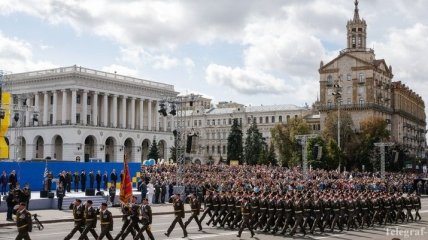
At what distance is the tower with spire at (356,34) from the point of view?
101125mm

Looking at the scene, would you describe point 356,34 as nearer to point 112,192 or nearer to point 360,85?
point 360,85

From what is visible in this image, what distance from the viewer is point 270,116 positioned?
130750 mm

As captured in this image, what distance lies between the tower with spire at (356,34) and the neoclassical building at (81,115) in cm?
3627

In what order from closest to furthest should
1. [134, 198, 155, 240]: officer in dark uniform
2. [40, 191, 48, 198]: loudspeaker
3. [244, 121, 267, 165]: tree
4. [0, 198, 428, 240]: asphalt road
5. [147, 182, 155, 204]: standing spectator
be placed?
[134, 198, 155, 240]: officer in dark uniform
[0, 198, 428, 240]: asphalt road
[40, 191, 48, 198]: loudspeaker
[147, 182, 155, 204]: standing spectator
[244, 121, 267, 165]: tree

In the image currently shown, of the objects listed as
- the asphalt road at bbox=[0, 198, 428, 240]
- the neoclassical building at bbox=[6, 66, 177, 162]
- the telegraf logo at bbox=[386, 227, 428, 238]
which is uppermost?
the neoclassical building at bbox=[6, 66, 177, 162]

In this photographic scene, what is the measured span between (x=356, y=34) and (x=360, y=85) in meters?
10.6

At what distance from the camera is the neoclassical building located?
280ft

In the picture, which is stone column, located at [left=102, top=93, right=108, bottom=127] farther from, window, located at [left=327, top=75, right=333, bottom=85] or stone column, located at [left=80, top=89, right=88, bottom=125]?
window, located at [left=327, top=75, right=333, bottom=85]

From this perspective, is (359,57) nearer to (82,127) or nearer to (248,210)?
(82,127)

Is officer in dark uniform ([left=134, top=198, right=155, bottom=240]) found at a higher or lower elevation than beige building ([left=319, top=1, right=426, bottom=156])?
lower

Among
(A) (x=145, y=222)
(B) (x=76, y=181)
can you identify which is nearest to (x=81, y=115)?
(B) (x=76, y=181)

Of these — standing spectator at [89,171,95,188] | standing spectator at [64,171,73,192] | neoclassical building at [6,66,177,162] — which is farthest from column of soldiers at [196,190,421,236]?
neoclassical building at [6,66,177,162]

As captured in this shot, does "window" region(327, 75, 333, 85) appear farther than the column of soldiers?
Yes

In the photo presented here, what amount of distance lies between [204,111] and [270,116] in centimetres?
1899
